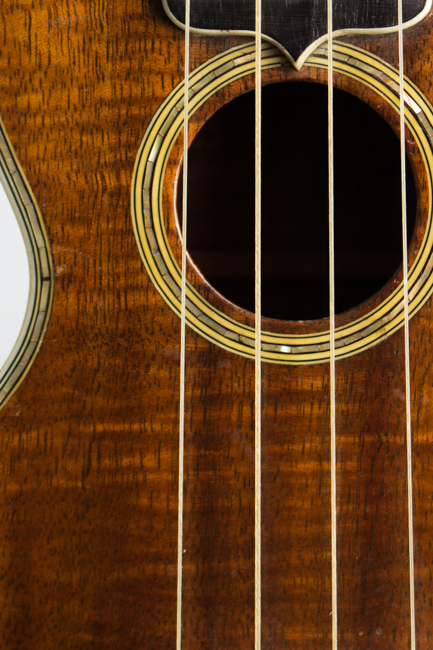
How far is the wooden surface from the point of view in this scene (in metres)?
0.60

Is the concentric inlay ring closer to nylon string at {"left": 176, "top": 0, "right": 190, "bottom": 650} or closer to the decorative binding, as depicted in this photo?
nylon string at {"left": 176, "top": 0, "right": 190, "bottom": 650}

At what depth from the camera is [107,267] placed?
0.61 meters

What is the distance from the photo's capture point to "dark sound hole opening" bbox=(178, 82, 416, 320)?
33.6 inches

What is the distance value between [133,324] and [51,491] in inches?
8.0

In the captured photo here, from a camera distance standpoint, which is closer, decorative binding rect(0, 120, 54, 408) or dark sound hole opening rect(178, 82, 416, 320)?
decorative binding rect(0, 120, 54, 408)

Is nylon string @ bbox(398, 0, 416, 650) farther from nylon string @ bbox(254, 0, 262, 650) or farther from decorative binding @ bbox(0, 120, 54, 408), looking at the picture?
decorative binding @ bbox(0, 120, 54, 408)

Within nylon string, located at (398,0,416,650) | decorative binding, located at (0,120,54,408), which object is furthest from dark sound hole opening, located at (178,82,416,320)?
decorative binding, located at (0,120,54,408)

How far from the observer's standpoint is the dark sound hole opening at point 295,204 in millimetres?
854

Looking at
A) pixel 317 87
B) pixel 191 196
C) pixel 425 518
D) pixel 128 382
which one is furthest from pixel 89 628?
pixel 317 87

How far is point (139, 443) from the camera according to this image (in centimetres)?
60

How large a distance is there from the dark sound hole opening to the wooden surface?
0.85 feet

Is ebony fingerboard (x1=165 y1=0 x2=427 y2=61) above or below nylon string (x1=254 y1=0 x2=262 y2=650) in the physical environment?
above

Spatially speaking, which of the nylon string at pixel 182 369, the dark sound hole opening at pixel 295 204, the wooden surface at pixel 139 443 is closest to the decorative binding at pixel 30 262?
the wooden surface at pixel 139 443

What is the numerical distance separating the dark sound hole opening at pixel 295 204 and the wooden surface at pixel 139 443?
0.26 metres
